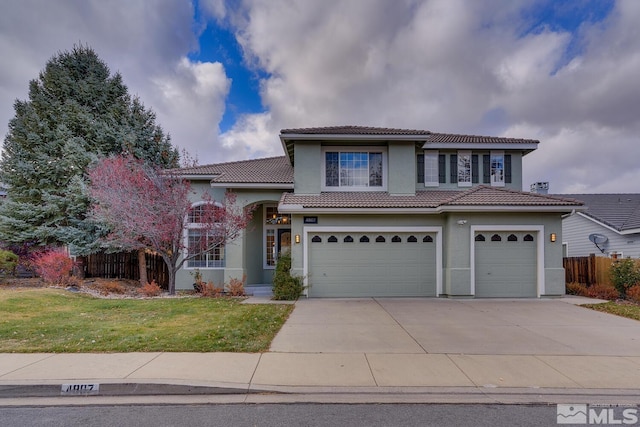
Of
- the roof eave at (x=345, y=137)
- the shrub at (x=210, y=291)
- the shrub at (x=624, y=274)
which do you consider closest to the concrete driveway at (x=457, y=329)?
the shrub at (x=624, y=274)

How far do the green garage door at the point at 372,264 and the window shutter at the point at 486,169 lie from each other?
4.82 m

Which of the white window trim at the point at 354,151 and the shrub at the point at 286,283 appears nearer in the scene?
the shrub at the point at 286,283

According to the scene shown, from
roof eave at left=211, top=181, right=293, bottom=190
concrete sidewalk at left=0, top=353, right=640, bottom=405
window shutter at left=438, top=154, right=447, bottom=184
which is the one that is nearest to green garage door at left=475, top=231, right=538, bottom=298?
window shutter at left=438, top=154, right=447, bottom=184

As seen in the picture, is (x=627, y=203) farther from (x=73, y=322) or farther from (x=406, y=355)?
(x=73, y=322)

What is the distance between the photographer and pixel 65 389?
4.64 m

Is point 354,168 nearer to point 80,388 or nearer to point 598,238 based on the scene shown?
point 80,388

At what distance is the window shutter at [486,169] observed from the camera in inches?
608

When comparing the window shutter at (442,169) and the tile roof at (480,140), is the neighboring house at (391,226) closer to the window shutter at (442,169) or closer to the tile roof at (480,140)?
the window shutter at (442,169)

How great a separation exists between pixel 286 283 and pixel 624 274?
39.6 ft

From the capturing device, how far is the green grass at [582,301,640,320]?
9508 mm

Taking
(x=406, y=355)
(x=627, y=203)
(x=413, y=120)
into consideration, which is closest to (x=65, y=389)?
(x=406, y=355)

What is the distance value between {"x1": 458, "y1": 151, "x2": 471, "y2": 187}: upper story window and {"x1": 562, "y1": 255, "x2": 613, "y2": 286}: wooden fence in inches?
214

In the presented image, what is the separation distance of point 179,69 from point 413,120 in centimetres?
1372

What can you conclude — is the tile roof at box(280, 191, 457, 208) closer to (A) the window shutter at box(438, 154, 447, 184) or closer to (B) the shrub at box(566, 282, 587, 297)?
(A) the window shutter at box(438, 154, 447, 184)
